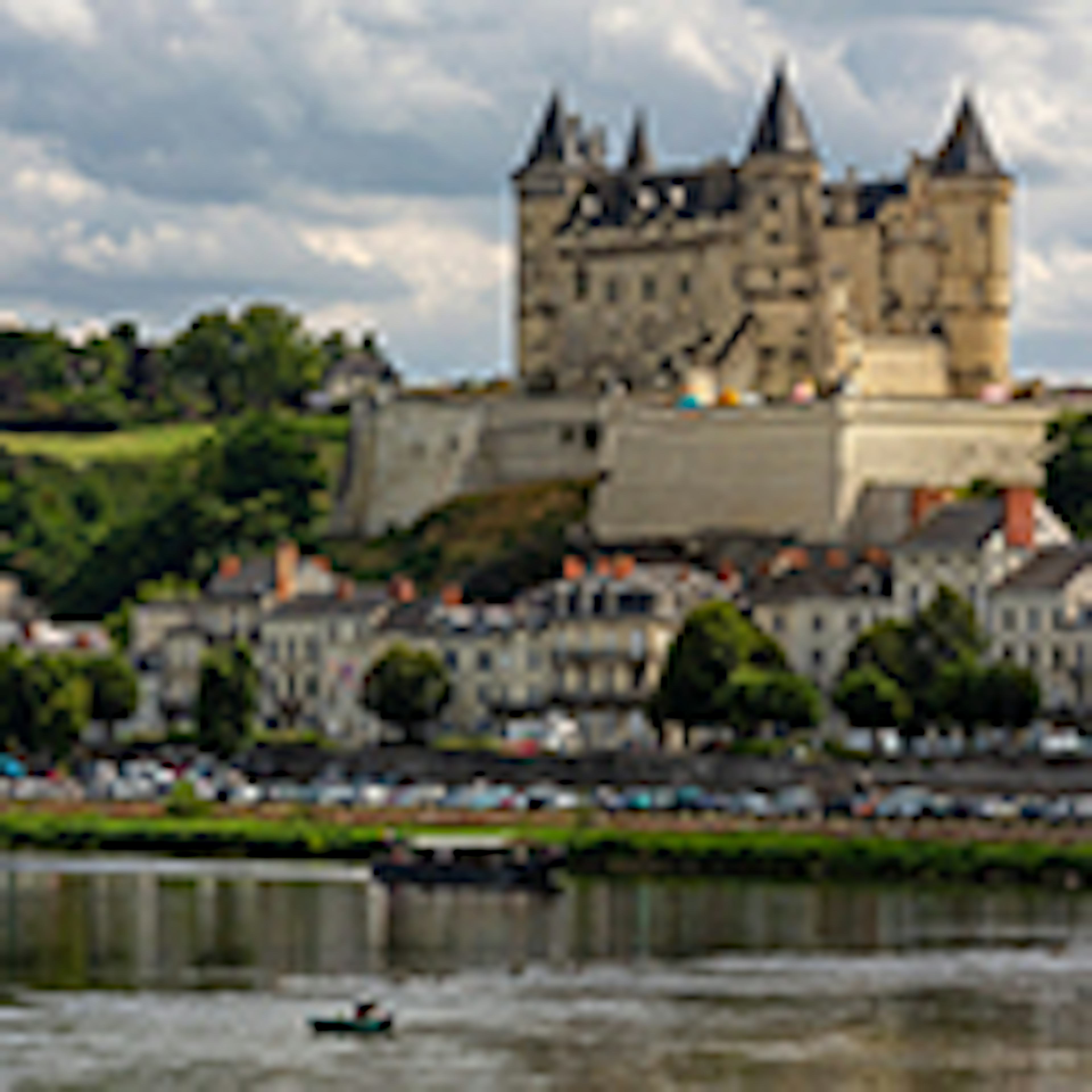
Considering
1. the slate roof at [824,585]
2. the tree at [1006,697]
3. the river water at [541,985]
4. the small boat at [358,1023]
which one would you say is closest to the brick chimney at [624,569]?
the slate roof at [824,585]

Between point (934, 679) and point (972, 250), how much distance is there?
38.0 m

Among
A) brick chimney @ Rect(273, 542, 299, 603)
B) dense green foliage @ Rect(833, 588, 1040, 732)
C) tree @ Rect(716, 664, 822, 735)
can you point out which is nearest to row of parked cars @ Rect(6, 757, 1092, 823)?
tree @ Rect(716, 664, 822, 735)

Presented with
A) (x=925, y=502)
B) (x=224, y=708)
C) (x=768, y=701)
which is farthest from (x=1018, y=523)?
(x=224, y=708)

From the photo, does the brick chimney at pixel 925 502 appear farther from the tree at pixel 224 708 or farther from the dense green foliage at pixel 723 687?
the tree at pixel 224 708

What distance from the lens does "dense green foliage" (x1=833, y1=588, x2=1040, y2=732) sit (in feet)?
343

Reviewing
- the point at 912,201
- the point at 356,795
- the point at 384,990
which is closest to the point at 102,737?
the point at 356,795

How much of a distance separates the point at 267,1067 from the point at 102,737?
64.3 m

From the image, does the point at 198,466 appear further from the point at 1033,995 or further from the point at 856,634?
the point at 1033,995

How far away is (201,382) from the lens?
194 metres

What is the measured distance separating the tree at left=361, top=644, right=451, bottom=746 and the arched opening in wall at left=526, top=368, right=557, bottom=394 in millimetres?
29275

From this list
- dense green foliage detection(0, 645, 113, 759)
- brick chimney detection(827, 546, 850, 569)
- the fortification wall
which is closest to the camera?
dense green foliage detection(0, 645, 113, 759)

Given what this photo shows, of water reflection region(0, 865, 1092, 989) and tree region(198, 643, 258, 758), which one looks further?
tree region(198, 643, 258, 758)

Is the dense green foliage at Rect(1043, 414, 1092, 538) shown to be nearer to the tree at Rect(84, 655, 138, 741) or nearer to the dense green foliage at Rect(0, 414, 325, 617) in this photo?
the tree at Rect(84, 655, 138, 741)

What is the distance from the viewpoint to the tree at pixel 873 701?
106 metres
